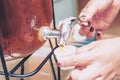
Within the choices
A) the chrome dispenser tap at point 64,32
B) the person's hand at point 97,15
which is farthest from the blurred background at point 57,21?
the chrome dispenser tap at point 64,32

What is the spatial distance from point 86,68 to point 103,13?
0.22m

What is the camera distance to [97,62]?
317 mm

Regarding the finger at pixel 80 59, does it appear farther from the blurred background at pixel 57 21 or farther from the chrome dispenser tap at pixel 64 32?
the blurred background at pixel 57 21

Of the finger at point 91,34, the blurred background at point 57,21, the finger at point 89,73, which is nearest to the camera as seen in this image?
the finger at point 89,73

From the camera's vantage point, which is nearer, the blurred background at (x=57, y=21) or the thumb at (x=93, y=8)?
the thumb at (x=93, y=8)

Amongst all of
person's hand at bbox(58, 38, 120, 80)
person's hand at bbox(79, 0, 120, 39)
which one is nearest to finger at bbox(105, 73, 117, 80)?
person's hand at bbox(58, 38, 120, 80)

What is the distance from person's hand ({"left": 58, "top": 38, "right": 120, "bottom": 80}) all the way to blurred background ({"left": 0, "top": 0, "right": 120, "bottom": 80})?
0.66 ft

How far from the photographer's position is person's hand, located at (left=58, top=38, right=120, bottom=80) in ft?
1.02

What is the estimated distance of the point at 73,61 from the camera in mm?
312

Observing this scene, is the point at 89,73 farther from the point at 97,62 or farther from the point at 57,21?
the point at 57,21

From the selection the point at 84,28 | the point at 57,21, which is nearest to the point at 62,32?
the point at 84,28

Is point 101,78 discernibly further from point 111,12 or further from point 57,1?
point 57,1

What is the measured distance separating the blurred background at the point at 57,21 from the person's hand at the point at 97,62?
0.20 m

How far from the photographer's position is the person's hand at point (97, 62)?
312 millimetres
